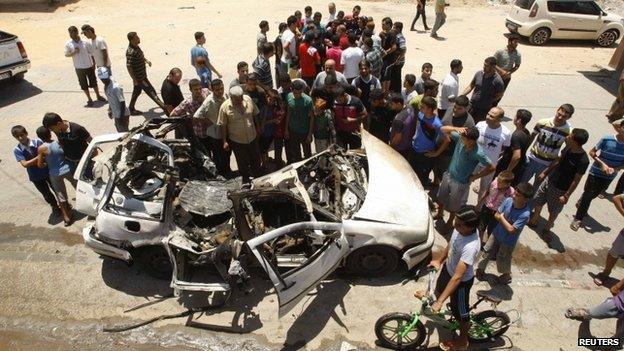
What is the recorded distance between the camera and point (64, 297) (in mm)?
5391

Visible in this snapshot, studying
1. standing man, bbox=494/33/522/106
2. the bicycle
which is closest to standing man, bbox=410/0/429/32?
standing man, bbox=494/33/522/106

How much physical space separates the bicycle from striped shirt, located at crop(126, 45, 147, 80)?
24.0 ft

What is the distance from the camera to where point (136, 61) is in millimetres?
8898

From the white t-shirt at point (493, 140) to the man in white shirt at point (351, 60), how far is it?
11.4 ft

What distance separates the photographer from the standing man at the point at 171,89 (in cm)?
746

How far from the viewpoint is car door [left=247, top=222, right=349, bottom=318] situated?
4.45m

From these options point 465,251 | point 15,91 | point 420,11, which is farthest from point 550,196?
point 15,91

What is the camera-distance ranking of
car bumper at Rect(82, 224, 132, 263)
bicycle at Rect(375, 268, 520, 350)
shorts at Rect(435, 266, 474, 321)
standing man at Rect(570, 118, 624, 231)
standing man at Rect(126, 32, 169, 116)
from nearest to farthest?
shorts at Rect(435, 266, 474, 321), bicycle at Rect(375, 268, 520, 350), car bumper at Rect(82, 224, 132, 263), standing man at Rect(570, 118, 624, 231), standing man at Rect(126, 32, 169, 116)

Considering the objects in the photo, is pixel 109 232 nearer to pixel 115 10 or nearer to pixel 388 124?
pixel 388 124

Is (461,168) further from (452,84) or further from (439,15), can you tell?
(439,15)

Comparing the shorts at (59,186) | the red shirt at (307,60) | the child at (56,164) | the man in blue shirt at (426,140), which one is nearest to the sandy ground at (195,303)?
the child at (56,164)

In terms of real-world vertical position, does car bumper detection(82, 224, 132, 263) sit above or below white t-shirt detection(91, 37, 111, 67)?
below

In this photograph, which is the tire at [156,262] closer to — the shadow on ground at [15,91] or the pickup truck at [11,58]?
the shadow on ground at [15,91]

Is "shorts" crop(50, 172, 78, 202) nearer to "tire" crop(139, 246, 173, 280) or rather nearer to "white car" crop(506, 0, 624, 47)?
"tire" crop(139, 246, 173, 280)
